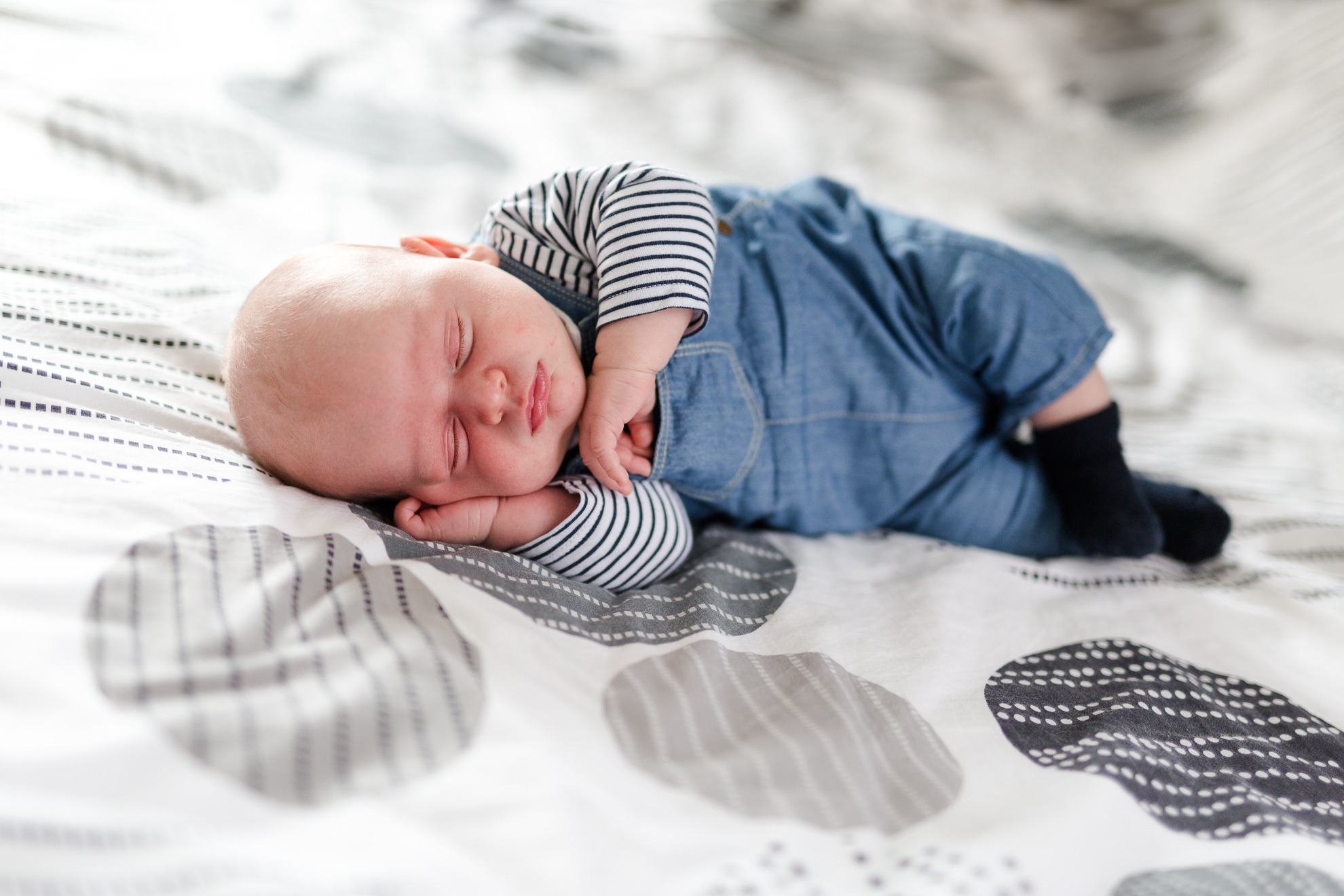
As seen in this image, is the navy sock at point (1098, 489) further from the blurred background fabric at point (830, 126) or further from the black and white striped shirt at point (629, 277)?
the black and white striped shirt at point (629, 277)

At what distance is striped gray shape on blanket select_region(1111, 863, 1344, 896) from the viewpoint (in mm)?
526

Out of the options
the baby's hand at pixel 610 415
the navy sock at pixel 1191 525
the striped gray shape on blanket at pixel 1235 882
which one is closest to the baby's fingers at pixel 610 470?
the baby's hand at pixel 610 415

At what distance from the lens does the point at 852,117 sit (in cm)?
175

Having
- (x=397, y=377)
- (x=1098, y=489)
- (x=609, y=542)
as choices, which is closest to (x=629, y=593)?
(x=609, y=542)

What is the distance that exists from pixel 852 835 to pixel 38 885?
428 mm

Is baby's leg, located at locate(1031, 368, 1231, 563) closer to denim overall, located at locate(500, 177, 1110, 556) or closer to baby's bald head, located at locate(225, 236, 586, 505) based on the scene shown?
denim overall, located at locate(500, 177, 1110, 556)

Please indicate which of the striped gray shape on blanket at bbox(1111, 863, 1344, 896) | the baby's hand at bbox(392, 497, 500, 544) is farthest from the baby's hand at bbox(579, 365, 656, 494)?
the striped gray shape on blanket at bbox(1111, 863, 1344, 896)

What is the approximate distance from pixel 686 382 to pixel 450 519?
0.90 feet

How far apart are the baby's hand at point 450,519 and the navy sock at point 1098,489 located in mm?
658

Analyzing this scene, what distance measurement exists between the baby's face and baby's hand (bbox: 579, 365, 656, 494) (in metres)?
0.02

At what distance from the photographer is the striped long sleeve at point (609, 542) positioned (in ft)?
2.66

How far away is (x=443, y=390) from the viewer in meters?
0.75

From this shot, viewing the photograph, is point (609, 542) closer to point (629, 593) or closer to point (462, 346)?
point (629, 593)

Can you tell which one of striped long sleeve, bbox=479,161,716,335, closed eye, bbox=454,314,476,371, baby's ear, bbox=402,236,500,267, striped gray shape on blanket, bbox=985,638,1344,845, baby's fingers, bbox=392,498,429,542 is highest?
striped long sleeve, bbox=479,161,716,335
